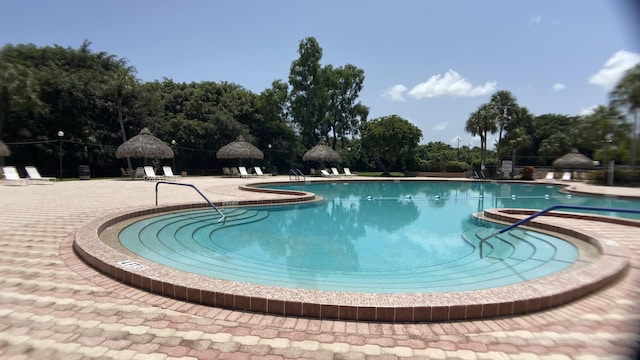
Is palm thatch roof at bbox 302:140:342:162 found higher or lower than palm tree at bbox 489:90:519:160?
lower

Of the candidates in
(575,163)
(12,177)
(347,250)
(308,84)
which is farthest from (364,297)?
(575,163)

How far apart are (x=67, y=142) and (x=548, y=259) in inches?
976

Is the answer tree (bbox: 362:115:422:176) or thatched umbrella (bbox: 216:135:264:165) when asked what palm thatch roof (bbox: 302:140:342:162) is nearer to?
tree (bbox: 362:115:422:176)

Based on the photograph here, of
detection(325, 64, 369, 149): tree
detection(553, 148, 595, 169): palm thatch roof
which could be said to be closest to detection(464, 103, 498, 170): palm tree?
detection(553, 148, 595, 169): palm thatch roof

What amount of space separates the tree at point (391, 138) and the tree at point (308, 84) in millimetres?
4840

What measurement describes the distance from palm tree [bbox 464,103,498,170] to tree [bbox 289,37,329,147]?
12.3 metres

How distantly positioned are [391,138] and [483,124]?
7.29 metres

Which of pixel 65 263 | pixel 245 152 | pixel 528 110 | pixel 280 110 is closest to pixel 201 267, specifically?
pixel 65 263

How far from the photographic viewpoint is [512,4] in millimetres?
4996

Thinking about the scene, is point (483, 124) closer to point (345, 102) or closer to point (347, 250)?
point (345, 102)

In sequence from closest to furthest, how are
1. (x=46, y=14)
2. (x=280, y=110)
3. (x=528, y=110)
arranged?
1. (x=46, y=14)
2. (x=528, y=110)
3. (x=280, y=110)

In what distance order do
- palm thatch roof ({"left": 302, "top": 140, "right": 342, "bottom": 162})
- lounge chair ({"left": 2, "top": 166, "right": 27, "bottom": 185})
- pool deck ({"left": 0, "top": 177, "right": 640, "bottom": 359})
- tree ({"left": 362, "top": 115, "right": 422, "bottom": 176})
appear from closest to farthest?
pool deck ({"left": 0, "top": 177, "right": 640, "bottom": 359})
lounge chair ({"left": 2, "top": 166, "right": 27, "bottom": 185})
palm thatch roof ({"left": 302, "top": 140, "right": 342, "bottom": 162})
tree ({"left": 362, "top": 115, "right": 422, "bottom": 176})

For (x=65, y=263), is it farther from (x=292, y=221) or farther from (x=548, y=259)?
(x=548, y=259)

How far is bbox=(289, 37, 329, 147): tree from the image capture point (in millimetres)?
29203
